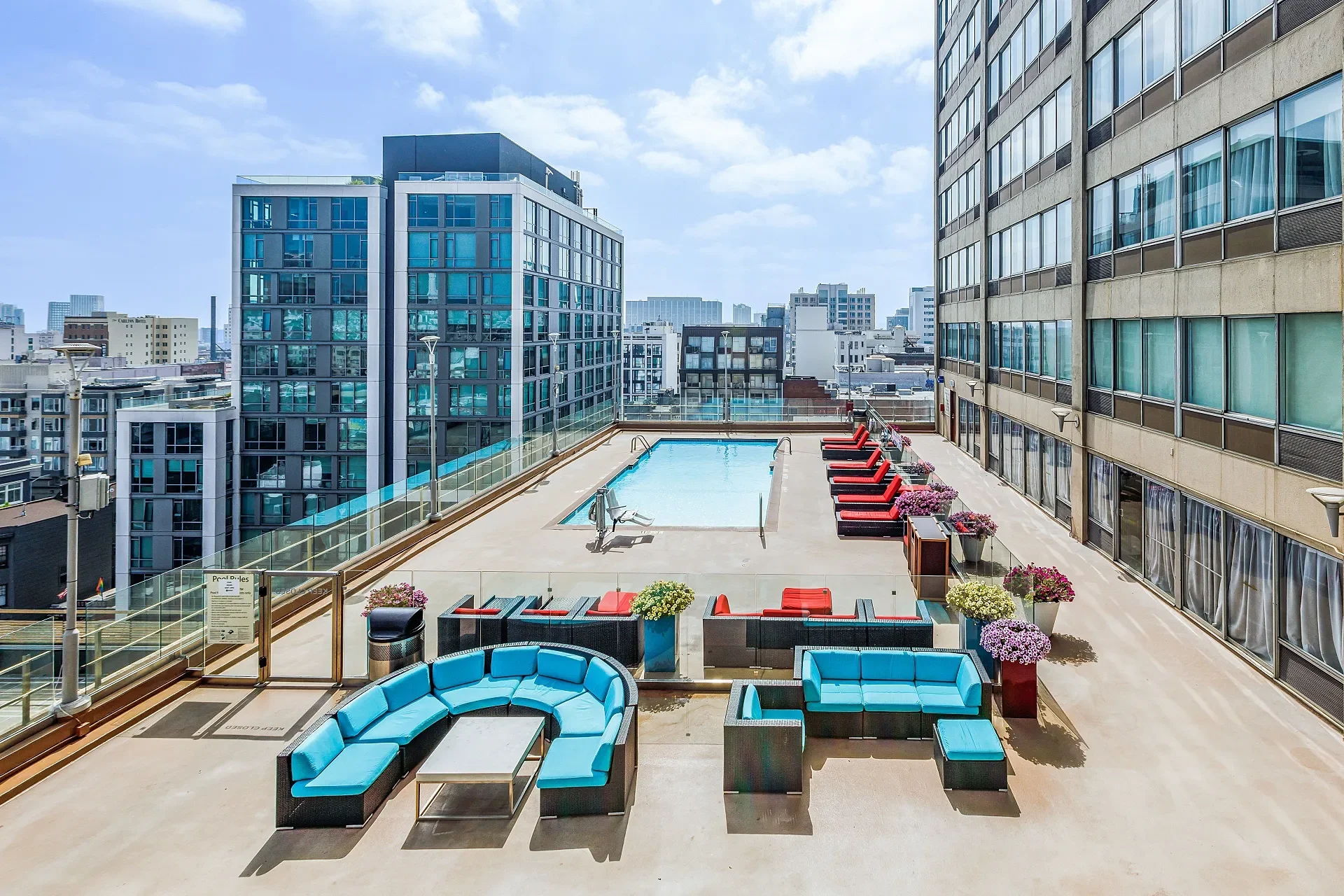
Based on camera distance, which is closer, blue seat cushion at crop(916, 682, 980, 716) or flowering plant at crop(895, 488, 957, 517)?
blue seat cushion at crop(916, 682, 980, 716)

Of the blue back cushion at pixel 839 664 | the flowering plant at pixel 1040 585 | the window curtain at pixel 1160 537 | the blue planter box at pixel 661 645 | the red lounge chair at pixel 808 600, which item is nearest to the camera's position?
the blue back cushion at pixel 839 664

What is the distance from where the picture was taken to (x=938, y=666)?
10211 mm

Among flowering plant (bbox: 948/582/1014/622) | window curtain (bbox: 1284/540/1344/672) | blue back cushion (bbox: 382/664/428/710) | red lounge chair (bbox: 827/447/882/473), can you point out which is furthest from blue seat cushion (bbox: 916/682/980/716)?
red lounge chair (bbox: 827/447/882/473)

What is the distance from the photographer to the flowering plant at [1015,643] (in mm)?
10008

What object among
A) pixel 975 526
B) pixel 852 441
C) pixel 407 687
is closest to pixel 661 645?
pixel 407 687

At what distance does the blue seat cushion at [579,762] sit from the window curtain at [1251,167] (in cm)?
1192

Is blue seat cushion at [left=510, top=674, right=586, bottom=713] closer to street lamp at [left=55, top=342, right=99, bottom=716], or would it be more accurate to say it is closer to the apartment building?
street lamp at [left=55, top=342, right=99, bottom=716]

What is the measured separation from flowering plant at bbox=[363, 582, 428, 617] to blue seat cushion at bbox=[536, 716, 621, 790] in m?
4.37

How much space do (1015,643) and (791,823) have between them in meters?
3.96

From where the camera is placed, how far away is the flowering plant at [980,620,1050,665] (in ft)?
32.8

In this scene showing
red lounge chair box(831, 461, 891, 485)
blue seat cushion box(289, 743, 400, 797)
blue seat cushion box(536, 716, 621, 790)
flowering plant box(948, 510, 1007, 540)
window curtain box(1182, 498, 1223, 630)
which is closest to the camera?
blue seat cushion box(289, 743, 400, 797)

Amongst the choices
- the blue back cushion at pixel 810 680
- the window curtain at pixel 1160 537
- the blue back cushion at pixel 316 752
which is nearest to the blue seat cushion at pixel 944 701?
the blue back cushion at pixel 810 680

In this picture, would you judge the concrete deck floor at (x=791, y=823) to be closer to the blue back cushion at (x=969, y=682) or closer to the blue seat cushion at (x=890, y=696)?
the blue seat cushion at (x=890, y=696)

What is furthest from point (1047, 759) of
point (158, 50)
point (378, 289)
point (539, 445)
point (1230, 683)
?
point (378, 289)
